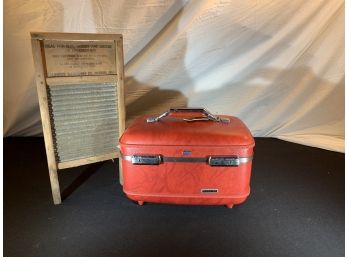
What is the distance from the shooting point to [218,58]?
2014 mm

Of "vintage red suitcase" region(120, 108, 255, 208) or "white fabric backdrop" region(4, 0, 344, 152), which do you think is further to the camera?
"white fabric backdrop" region(4, 0, 344, 152)

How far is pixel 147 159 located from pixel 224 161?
13.8 inches

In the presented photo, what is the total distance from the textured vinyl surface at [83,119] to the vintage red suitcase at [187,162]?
0.25 metres

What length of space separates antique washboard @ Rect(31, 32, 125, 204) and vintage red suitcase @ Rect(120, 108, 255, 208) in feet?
0.85

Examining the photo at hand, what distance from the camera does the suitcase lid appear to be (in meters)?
1.21

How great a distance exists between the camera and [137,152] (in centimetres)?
125

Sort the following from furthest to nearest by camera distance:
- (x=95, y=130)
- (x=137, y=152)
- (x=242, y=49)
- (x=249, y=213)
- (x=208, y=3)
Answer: (x=242, y=49) < (x=208, y=3) < (x=95, y=130) < (x=249, y=213) < (x=137, y=152)

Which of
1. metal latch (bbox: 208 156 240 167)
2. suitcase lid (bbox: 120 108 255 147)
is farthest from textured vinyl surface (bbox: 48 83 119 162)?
metal latch (bbox: 208 156 240 167)

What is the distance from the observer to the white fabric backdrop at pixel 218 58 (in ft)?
6.00

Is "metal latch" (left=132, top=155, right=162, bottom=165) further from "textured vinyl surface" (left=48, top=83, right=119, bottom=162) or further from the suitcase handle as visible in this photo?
"textured vinyl surface" (left=48, top=83, right=119, bottom=162)

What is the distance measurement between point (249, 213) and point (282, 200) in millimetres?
238

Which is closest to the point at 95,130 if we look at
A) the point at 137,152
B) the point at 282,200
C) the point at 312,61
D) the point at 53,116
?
the point at 53,116

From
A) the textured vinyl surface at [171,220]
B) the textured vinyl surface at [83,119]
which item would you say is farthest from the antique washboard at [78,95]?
the textured vinyl surface at [171,220]

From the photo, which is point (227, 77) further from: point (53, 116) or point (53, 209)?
point (53, 209)
